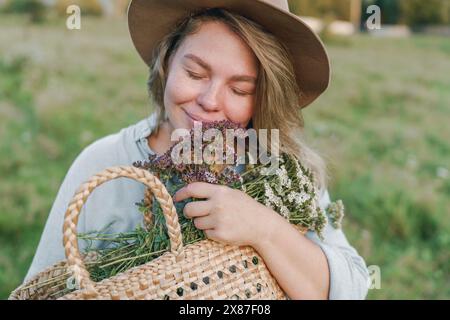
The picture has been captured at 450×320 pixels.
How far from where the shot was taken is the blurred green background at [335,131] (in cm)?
402

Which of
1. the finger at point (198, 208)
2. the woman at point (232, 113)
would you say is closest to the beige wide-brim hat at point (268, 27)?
the woman at point (232, 113)

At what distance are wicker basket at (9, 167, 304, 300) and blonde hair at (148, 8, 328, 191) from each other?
0.59 meters

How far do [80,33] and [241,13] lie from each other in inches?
251

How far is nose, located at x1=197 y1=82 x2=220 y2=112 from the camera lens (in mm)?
2023

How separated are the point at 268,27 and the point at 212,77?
1.07 ft

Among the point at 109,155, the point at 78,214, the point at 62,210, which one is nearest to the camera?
the point at 78,214

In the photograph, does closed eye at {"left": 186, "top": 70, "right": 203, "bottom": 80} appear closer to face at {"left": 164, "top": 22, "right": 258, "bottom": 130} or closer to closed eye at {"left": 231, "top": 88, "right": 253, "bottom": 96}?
face at {"left": 164, "top": 22, "right": 258, "bottom": 130}

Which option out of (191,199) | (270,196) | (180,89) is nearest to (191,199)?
(191,199)

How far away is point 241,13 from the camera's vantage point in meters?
2.12

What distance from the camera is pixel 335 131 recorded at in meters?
5.78

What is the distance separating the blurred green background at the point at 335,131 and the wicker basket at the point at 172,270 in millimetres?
1355

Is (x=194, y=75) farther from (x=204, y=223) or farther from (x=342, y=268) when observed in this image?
(x=342, y=268)
